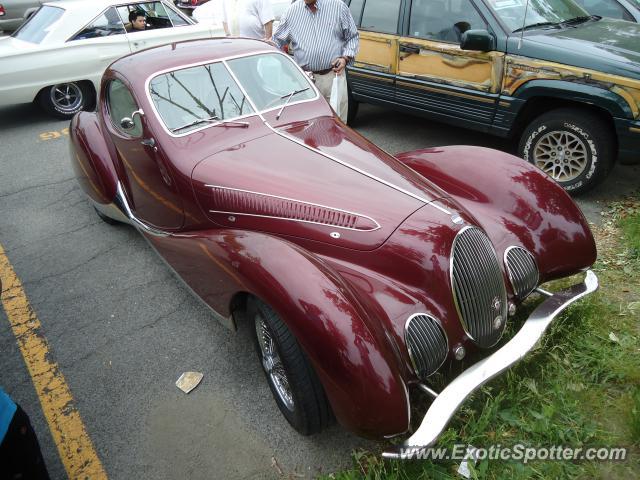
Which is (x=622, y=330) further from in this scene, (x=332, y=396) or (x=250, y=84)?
(x=250, y=84)

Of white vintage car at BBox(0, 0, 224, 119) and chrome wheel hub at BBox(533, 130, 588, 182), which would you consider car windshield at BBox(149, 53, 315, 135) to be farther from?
white vintage car at BBox(0, 0, 224, 119)

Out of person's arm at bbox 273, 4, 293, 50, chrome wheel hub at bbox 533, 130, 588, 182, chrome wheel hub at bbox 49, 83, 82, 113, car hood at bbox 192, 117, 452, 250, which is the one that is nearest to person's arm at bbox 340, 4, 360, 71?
person's arm at bbox 273, 4, 293, 50

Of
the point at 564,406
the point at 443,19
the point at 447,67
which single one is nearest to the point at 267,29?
the point at 443,19

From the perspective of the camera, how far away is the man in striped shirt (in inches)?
182

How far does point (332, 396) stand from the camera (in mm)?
2107

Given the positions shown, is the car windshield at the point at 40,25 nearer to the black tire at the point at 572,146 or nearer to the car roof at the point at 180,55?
the car roof at the point at 180,55

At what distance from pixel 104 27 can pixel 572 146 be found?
253 inches

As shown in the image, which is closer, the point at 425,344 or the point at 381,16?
the point at 425,344

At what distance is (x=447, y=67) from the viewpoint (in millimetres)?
5012

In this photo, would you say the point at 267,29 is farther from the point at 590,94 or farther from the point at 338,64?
the point at 590,94

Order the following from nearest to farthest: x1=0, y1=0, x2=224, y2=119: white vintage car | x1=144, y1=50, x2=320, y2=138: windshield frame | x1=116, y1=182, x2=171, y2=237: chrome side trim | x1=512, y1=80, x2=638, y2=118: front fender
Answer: x1=144, y1=50, x2=320, y2=138: windshield frame → x1=116, y1=182, x2=171, y2=237: chrome side trim → x1=512, y1=80, x2=638, y2=118: front fender → x1=0, y1=0, x2=224, y2=119: white vintage car

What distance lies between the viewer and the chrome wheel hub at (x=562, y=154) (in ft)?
14.2

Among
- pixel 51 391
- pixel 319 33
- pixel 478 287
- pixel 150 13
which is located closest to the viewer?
pixel 478 287

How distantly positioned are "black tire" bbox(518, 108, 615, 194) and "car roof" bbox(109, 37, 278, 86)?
248 cm
